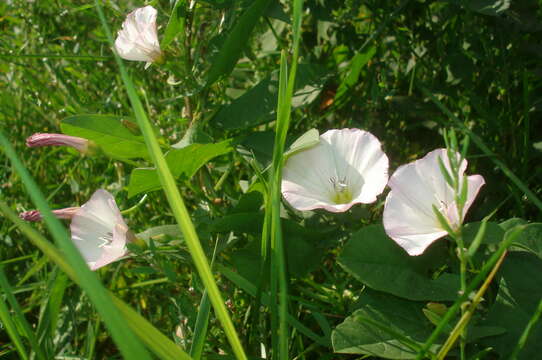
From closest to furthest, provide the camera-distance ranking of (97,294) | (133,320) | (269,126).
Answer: (97,294) < (133,320) < (269,126)

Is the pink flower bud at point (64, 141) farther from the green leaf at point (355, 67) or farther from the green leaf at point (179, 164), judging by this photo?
the green leaf at point (355, 67)

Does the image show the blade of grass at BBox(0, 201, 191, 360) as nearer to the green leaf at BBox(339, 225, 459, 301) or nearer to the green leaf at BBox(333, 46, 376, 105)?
the green leaf at BBox(339, 225, 459, 301)

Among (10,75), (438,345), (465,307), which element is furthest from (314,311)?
(10,75)

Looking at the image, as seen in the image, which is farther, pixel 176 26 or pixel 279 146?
pixel 176 26

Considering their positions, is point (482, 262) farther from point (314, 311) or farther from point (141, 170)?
point (141, 170)

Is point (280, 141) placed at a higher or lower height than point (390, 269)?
higher

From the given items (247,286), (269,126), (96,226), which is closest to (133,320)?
(247,286)

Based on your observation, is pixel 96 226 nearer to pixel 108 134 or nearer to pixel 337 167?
pixel 108 134
